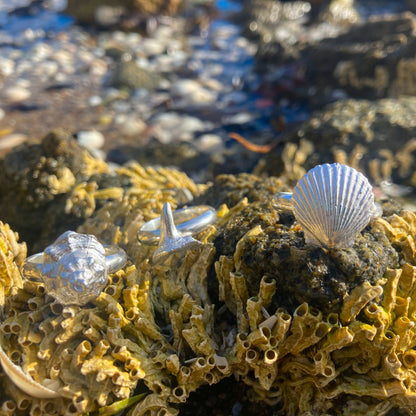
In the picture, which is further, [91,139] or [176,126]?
[176,126]

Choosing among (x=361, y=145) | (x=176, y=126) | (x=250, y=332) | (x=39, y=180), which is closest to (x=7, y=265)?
(x=250, y=332)

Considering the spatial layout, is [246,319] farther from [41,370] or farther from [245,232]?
[41,370]

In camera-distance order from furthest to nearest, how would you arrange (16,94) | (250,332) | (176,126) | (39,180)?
(16,94)
(176,126)
(39,180)
(250,332)

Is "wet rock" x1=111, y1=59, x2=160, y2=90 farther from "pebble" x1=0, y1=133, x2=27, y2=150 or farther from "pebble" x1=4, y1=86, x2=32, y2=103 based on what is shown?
"pebble" x1=0, y1=133, x2=27, y2=150

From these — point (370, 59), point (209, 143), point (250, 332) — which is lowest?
point (209, 143)

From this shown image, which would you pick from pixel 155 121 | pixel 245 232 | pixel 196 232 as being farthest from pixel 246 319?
pixel 155 121

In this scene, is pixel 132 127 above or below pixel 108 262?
below

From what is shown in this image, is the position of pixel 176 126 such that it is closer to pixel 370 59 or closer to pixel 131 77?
pixel 131 77
